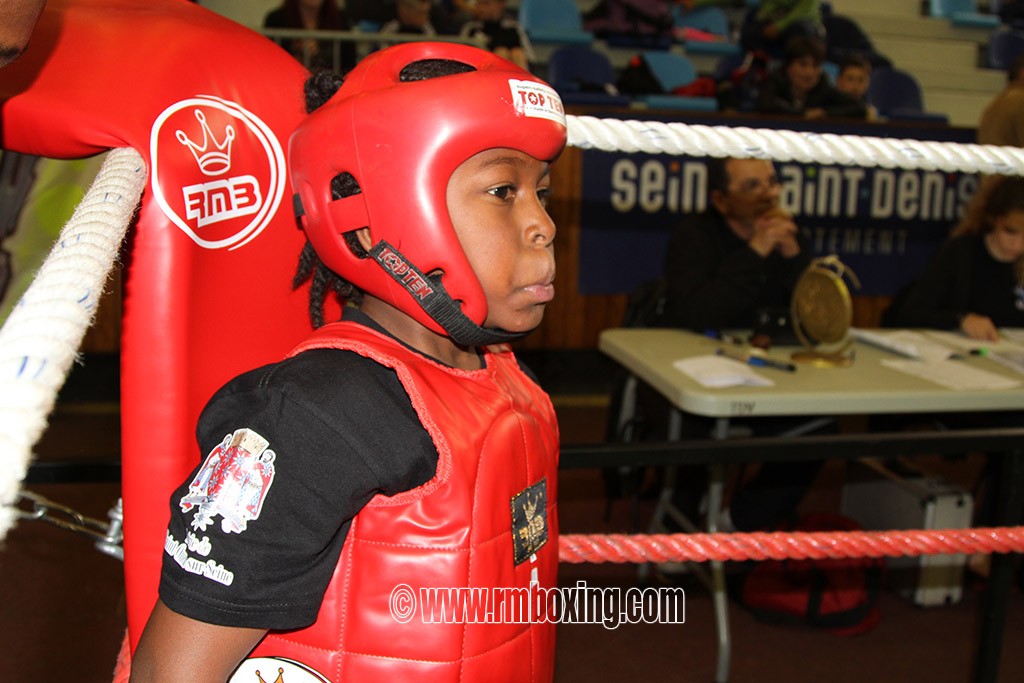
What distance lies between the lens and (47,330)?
0.49 meters

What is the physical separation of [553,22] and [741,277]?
413 centimetres

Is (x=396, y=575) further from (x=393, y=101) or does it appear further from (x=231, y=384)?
(x=393, y=101)

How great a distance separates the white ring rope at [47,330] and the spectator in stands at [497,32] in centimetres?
467

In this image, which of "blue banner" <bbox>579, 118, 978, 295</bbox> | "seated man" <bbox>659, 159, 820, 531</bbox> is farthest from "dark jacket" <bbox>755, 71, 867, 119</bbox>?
"seated man" <bbox>659, 159, 820, 531</bbox>

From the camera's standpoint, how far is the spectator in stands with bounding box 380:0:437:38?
529 centimetres

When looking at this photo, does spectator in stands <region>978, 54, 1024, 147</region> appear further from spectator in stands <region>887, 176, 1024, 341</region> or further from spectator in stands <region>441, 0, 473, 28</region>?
spectator in stands <region>441, 0, 473, 28</region>

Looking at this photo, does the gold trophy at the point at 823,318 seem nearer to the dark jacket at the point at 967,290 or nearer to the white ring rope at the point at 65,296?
the dark jacket at the point at 967,290

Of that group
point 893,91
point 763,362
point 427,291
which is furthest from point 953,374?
point 893,91

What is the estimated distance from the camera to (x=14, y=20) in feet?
2.07

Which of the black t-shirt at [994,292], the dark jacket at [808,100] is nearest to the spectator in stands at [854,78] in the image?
the dark jacket at [808,100]

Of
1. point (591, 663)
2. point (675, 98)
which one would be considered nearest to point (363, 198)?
point (591, 663)

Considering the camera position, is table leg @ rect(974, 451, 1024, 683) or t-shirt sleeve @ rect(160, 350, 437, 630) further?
table leg @ rect(974, 451, 1024, 683)

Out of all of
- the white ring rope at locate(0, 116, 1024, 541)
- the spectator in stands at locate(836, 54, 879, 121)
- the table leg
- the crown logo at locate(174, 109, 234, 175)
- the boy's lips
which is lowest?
the table leg

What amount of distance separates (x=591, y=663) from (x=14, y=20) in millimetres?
2243
